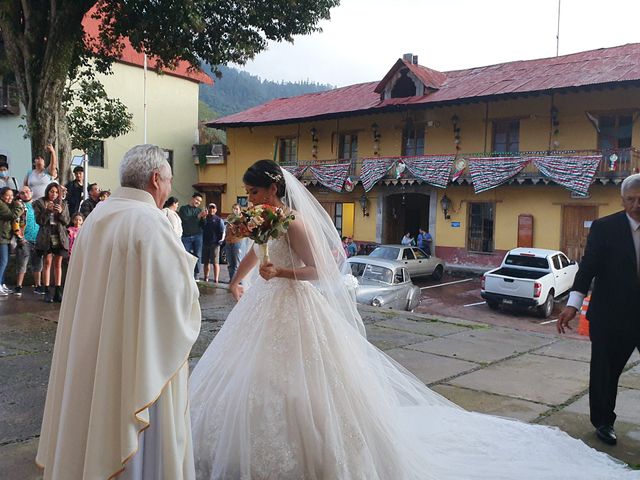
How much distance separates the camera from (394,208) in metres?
27.4

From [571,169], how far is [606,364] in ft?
59.1

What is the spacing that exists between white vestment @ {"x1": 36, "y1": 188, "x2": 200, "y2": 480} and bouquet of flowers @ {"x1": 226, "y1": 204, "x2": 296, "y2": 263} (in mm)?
850

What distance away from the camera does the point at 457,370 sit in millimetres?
6012

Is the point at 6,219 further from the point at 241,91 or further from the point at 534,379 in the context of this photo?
the point at 241,91

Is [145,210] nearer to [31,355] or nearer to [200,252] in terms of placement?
[31,355]

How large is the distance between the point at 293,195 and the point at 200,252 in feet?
29.8

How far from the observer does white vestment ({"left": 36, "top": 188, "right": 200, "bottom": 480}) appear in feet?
7.60

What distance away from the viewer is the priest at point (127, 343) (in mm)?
2322

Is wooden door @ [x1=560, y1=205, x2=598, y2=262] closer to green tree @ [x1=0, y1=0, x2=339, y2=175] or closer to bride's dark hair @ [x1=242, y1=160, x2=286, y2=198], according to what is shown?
green tree @ [x1=0, y1=0, x2=339, y2=175]

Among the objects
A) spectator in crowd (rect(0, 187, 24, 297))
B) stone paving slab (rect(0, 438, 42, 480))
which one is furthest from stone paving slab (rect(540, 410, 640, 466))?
spectator in crowd (rect(0, 187, 24, 297))

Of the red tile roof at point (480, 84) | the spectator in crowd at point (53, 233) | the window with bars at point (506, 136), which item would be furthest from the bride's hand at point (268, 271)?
the window with bars at point (506, 136)

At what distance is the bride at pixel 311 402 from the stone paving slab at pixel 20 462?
0.94 metres

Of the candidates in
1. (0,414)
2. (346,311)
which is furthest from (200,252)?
(346,311)

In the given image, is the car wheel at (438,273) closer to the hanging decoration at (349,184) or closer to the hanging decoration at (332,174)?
the hanging decoration at (349,184)
